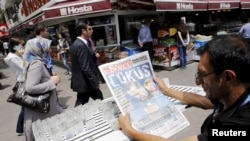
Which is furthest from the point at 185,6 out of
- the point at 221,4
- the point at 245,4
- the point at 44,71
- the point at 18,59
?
the point at 44,71

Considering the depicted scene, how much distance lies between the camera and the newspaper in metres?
1.80

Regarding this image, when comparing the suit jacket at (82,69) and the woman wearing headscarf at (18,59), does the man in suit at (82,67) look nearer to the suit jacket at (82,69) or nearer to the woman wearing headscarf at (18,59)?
the suit jacket at (82,69)

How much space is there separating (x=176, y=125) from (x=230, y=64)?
2.80 ft

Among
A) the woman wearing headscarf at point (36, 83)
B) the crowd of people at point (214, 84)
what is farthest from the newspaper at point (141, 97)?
the woman wearing headscarf at point (36, 83)

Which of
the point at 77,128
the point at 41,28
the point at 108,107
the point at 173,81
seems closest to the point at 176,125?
the point at 108,107

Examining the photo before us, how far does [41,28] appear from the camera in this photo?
512cm

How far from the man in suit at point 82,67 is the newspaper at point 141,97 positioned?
209cm

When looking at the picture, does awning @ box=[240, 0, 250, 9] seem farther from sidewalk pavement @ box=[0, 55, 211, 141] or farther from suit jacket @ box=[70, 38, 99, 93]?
suit jacket @ box=[70, 38, 99, 93]

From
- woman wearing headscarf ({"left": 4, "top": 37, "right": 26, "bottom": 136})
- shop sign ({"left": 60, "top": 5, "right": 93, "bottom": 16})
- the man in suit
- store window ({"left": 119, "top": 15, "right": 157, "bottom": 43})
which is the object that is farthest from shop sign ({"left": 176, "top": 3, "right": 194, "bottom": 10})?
woman wearing headscarf ({"left": 4, "top": 37, "right": 26, "bottom": 136})

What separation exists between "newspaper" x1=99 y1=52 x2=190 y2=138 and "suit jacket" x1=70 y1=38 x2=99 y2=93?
209 cm

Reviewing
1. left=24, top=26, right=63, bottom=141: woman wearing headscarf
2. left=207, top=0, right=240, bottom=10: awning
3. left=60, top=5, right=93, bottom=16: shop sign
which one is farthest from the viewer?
left=207, top=0, right=240, bottom=10: awning

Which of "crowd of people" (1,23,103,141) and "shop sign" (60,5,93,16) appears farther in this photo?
"shop sign" (60,5,93,16)

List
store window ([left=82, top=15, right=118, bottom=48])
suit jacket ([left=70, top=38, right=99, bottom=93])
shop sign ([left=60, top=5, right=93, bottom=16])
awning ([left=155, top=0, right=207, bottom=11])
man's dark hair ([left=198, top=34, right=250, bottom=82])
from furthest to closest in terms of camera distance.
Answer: store window ([left=82, top=15, right=118, bottom=48])
shop sign ([left=60, top=5, right=93, bottom=16])
awning ([left=155, top=0, right=207, bottom=11])
suit jacket ([left=70, top=38, right=99, bottom=93])
man's dark hair ([left=198, top=34, right=250, bottom=82])

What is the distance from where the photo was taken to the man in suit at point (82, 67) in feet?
13.1
